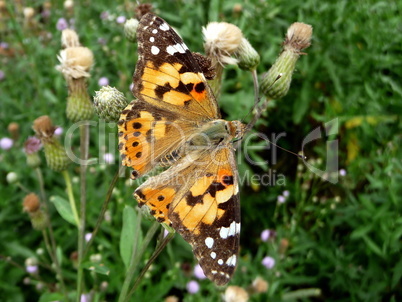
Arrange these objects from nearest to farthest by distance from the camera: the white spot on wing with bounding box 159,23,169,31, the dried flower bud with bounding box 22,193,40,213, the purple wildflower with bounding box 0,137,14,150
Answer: the white spot on wing with bounding box 159,23,169,31 < the dried flower bud with bounding box 22,193,40,213 < the purple wildflower with bounding box 0,137,14,150

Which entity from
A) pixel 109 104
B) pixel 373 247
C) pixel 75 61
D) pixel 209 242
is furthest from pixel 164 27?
pixel 373 247

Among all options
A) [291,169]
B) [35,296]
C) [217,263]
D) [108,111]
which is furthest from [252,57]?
[35,296]

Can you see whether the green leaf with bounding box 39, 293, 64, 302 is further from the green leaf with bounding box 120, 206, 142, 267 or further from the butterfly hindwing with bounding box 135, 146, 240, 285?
the butterfly hindwing with bounding box 135, 146, 240, 285

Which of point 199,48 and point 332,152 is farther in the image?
point 199,48

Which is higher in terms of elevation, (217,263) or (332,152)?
(332,152)

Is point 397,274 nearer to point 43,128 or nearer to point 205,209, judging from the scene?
point 205,209

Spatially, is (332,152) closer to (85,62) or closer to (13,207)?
(85,62)

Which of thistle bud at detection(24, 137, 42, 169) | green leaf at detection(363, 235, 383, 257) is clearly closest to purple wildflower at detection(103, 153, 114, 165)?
thistle bud at detection(24, 137, 42, 169)
